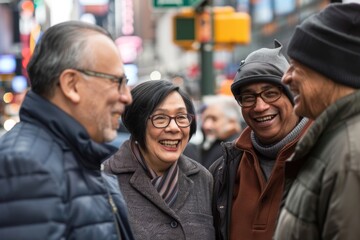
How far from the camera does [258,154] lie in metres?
5.63

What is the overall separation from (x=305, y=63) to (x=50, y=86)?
1.10 meters

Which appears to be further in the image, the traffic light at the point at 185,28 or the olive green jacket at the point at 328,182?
the traffic light at the point at 185,28

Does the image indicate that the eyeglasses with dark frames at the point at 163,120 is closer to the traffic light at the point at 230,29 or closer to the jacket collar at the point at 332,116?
the jacket collar at the point at 332,116

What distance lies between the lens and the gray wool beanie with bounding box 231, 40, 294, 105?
5484 millimetres

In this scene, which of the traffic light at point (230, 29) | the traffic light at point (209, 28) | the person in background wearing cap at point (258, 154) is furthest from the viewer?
the traffic light at point (230, 29)

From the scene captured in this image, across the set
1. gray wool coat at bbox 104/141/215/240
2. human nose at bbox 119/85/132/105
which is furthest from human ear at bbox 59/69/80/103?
gray wool coat at bbox 104/141/215/240

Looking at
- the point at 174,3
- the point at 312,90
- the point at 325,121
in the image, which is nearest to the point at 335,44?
the point at 312,90

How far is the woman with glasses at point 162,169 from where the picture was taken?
5.46 metres

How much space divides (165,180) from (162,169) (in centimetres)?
8

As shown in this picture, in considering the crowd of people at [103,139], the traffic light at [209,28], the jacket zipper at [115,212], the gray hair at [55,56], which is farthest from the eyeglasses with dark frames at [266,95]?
the traffic light at [209,28]

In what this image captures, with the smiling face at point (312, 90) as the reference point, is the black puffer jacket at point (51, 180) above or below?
below

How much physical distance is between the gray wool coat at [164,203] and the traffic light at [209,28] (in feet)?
31.4

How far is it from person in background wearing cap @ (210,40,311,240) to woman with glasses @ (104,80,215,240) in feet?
0.48

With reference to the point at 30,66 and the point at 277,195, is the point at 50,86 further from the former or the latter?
the point at 277,195
